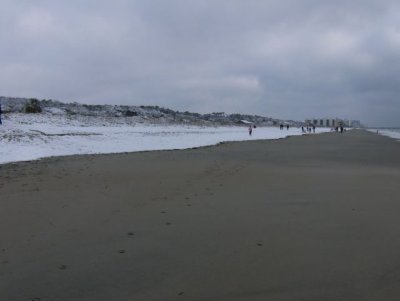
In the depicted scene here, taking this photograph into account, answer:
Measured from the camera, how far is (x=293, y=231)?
598cm

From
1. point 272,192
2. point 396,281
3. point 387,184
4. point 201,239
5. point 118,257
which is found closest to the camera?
point 396,281

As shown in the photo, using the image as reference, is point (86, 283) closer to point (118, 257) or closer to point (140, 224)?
point (118, 257)

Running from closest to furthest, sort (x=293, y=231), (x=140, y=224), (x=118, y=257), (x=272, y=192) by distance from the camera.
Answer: (x=118, y=257), (x=293, y=231), (x=140, y=224), (x=272, y=192)

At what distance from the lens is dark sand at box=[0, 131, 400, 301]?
3951 millimetres

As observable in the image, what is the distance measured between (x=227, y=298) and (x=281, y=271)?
0.90 metres

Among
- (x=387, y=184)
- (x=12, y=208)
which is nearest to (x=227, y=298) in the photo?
(x=12, y=208)

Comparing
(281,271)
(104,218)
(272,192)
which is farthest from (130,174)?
(281,271)

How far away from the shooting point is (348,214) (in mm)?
7066

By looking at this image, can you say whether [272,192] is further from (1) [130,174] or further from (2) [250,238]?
(1) [130,174]

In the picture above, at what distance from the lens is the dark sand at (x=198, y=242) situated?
3.95 metres

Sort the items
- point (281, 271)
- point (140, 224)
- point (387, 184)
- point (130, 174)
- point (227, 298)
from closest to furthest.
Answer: point (227, 298) → point (281, 271) → point (140, 224) → point (387, 184) → point (130, 174)

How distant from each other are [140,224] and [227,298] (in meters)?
2.98

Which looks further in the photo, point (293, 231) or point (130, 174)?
point (130, 174)

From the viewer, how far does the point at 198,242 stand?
17.9 ft
